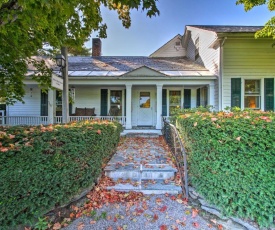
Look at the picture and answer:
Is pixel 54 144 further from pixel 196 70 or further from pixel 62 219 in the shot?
pixel 196 70

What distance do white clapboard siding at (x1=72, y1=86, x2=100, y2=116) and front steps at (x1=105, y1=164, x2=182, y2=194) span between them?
767 centimetres

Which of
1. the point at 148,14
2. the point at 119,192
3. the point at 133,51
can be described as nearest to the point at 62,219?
the point at 119,192

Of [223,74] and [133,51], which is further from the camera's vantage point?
[133,51]

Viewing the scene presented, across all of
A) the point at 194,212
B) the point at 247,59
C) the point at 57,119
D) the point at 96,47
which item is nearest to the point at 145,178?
the point at 194,212

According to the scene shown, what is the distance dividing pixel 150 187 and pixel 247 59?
8.34m

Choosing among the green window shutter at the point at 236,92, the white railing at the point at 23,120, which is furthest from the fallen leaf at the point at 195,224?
the white railing at the point at 23,120

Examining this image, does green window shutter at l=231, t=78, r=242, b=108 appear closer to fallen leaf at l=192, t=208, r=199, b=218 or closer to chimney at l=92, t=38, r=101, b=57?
fallen leaf at l=192, t=208, r=199, b=218

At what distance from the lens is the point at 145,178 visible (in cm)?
394

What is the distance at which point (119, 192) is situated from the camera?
352 cm

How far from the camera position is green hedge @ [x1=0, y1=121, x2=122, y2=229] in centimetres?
225

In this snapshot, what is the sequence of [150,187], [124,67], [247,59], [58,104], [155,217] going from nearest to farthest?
[155,217] < [150,187] < [247,59] < [58,104] < [124,67]

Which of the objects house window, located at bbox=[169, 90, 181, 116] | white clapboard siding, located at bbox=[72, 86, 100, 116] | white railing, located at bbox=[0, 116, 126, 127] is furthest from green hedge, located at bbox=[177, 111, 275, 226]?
white clapboard siding, located at bbox=[72, 86, 100, 116]

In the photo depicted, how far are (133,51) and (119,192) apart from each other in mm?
16151

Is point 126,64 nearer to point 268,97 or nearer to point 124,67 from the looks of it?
point 124,67
